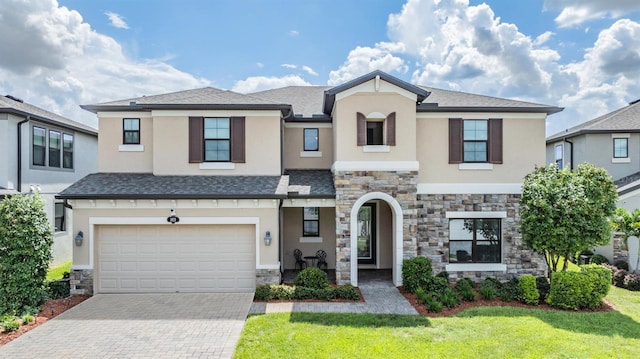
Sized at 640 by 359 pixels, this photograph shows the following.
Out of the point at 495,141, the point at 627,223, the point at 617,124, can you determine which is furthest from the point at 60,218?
the point at 617,124

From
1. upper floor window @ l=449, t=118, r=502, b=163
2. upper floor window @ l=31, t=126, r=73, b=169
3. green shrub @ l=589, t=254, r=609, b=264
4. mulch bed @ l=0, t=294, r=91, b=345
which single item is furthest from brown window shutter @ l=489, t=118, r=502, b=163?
upper floor window @ l=31, t=126, r=73, b=169

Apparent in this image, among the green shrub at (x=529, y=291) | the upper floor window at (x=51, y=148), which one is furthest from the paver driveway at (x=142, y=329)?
the upper floor window at (x=51, y=148)

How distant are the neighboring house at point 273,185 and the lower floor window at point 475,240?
0.13ft

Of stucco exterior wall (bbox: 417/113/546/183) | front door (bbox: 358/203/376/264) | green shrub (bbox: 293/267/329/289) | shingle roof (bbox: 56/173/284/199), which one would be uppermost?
stucco exterior wall (bbox: 417/113/546/183)

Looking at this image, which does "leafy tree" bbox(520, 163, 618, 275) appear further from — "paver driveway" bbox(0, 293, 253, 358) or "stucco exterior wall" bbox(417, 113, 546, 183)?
"paver driveway" bbox(0, 293, 253, 358)

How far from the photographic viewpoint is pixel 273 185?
11922mm

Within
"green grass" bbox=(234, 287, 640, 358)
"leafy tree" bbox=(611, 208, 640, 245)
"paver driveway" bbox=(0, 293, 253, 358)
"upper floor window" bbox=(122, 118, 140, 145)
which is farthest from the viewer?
"upper floor window" bbox=(122, 118, 140, 145)

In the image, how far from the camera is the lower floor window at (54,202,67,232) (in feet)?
53.8

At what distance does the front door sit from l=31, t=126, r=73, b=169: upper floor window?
14.7 m

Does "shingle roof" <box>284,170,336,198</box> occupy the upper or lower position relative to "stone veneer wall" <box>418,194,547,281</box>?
upper

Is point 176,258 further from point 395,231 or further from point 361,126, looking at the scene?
point 361,126

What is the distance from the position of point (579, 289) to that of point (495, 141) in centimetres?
560

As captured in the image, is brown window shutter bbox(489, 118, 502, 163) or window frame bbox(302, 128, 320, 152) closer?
brown window shutter bbox(489, 118, 502, 163)

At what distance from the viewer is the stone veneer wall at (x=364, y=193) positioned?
12047mm
